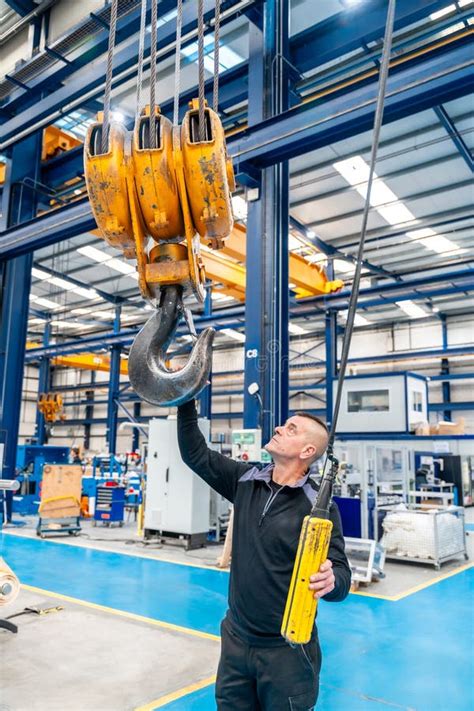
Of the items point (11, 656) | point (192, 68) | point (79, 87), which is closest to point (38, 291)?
point (192, 68)

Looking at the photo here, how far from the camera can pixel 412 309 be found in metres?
19.6

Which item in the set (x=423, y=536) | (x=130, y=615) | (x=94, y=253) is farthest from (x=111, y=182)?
(x=94, y=253)

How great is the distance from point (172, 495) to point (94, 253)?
33.4 ft

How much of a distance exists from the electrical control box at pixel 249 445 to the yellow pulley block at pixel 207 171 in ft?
15.8

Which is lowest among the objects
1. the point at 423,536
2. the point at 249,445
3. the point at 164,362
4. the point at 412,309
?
the point at 423,536

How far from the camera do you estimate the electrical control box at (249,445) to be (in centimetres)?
636

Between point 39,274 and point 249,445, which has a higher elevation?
point 39,274

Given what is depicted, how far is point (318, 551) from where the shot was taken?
156 cm

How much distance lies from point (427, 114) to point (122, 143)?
31.4 feet

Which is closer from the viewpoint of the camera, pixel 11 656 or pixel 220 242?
pixel 220 242

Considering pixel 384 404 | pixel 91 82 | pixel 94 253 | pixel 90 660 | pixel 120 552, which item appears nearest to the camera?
pixel 90 660

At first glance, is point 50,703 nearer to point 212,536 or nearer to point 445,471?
point 212,536

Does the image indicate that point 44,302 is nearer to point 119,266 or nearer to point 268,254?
point 119,266

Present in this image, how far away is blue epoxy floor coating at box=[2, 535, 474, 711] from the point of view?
3.40 meters
